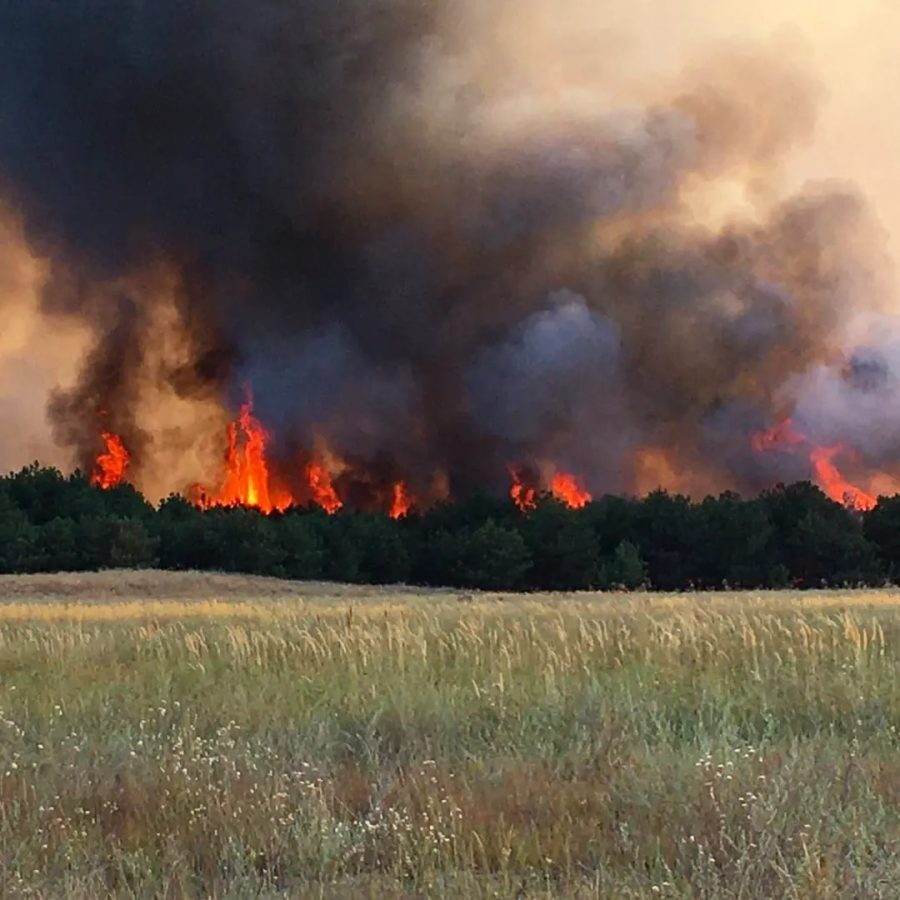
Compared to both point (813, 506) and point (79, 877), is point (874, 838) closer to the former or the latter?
point (79, 877)

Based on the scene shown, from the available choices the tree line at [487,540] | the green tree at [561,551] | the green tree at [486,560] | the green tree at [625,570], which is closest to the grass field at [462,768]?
the tree line at [487,540]

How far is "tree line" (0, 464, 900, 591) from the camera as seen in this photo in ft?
210

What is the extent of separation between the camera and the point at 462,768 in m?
6.21

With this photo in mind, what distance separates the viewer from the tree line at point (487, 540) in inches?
2520

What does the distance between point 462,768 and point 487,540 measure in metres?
62.3

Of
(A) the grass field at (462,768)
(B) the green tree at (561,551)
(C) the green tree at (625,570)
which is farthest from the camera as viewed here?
(B) the green tree at (561,551)

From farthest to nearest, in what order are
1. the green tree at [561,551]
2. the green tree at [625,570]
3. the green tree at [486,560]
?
the green tree at [561,551] < the green tree at [486,560] < the green tree at [625,570]

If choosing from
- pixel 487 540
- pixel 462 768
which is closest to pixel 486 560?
pixel 487 540

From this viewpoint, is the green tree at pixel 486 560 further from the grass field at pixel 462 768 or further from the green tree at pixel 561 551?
the grass field at pixel 462 768

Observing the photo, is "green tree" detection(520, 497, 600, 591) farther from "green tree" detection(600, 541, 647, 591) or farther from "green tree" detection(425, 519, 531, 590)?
A: "green tree" detection(425, 519, 531, 590)

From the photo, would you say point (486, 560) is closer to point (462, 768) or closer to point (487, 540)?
point (487, 540)

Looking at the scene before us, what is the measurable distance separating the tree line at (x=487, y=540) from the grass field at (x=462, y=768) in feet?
179

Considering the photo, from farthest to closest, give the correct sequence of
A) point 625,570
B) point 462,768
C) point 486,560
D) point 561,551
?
1. point 561,551
2. point 486,560
3. point 625,570
4. point 462,768

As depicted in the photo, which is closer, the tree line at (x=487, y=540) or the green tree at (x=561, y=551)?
the tree line at (x=487, y=540)
